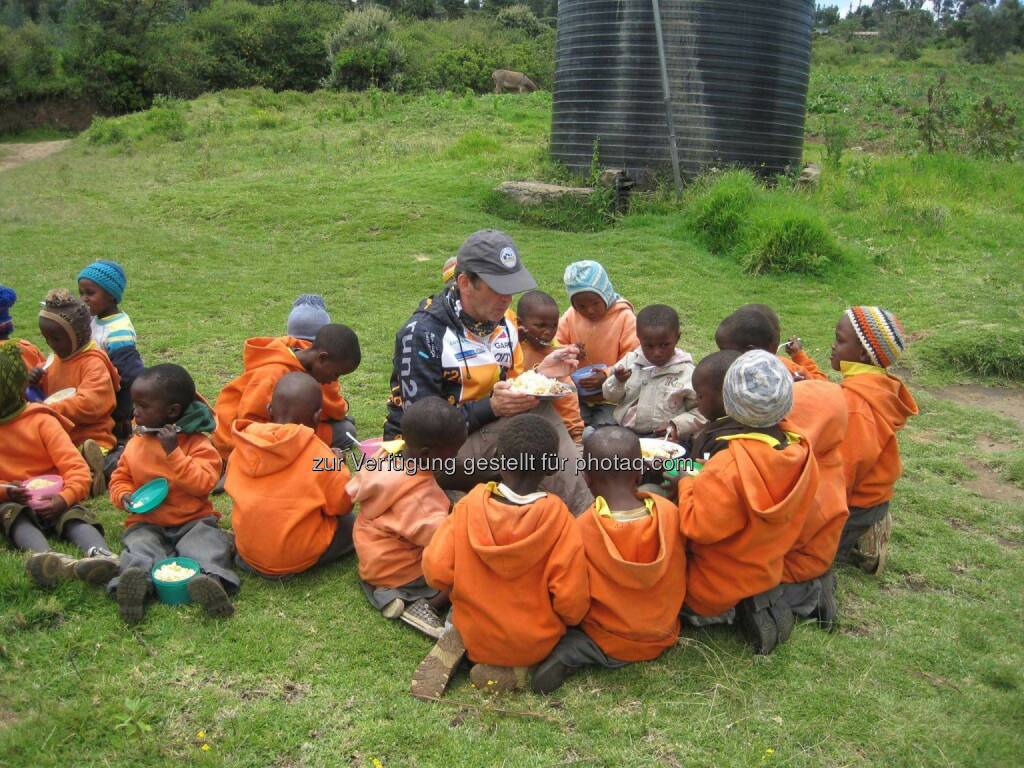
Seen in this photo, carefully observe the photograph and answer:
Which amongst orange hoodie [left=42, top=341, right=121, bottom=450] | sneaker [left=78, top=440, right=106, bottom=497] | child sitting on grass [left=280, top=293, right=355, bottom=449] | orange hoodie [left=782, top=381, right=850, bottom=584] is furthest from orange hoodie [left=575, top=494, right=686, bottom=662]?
orange hoodie [left=42, top=341, right=121, bottom=450]

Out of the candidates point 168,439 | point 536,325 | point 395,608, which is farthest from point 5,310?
point 395,608

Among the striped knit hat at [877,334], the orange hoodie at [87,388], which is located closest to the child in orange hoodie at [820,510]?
the striped knit hat at [877,334]

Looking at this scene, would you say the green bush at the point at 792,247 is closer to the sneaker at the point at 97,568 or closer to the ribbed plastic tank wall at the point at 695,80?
the ribbed plastic tank wall at the point at 695,80

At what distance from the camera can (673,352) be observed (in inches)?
173

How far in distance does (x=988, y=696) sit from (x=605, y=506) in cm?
152

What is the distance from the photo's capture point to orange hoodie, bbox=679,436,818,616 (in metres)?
2.89

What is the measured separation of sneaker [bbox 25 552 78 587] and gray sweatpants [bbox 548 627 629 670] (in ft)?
6.45

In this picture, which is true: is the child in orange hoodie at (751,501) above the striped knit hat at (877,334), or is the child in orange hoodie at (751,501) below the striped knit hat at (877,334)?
below

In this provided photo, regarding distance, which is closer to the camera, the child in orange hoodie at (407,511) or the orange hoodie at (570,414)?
the child in orange hoodie at (407,511)

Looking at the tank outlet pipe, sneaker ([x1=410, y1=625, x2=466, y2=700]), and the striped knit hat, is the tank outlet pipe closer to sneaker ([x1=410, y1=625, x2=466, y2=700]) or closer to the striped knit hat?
the striped knit hat

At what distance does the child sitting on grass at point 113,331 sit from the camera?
482cm

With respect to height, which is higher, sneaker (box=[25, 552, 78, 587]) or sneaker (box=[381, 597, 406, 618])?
sneaker (box=[25, 552, 78, 587])

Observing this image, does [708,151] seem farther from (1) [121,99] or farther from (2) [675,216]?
(1) [121,99]

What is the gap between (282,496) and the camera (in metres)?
3.46
